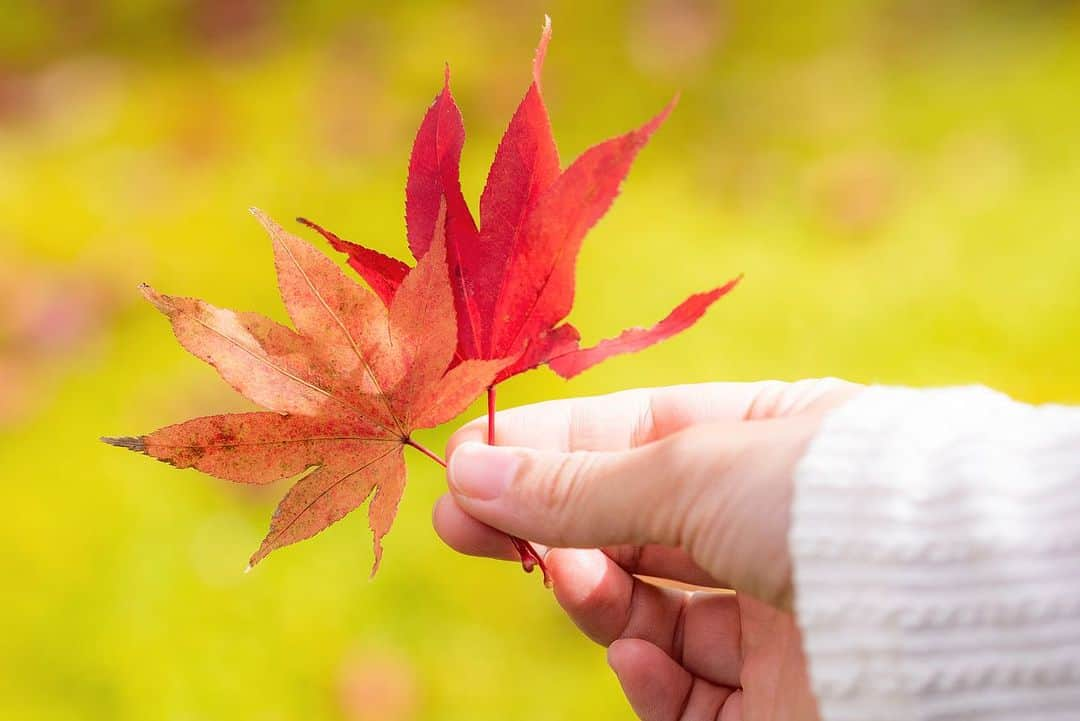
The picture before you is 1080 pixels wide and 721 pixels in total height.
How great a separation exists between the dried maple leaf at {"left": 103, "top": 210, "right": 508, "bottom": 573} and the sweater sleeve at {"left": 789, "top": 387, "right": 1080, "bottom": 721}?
22 cm

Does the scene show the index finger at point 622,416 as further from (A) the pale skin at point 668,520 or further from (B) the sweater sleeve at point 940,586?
(B) the sweater sleeve at point 940,586

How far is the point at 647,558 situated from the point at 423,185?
42 centimetres

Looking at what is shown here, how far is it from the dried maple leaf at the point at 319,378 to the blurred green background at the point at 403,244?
71cm

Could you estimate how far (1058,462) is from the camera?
0.61 meters

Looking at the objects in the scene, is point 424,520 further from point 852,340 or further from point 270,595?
point 852,340

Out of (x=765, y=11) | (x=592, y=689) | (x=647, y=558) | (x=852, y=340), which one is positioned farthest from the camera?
(x=765, y=11)

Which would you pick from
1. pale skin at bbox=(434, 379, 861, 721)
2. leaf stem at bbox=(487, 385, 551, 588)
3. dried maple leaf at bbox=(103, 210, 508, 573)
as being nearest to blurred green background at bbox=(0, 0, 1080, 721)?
pale skin at bbox=(434, 379, 861, 721)

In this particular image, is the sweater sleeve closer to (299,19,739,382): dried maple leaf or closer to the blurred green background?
(299,19,739,382): dried maple leaf

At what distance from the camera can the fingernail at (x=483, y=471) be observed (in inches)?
27.5

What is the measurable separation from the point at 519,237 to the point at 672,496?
19 centimetres

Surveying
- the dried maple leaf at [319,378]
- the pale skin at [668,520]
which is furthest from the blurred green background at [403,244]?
the dried maple leaf at [319,378]

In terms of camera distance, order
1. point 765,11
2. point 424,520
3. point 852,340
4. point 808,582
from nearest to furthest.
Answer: point 808,582 < point 424,520 < point 852,340 < point 765,11

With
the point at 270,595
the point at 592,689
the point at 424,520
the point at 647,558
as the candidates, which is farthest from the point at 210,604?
the point at 647,558

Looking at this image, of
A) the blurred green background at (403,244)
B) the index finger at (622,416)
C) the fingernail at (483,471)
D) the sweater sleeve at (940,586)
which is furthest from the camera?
the blurred green background at (403,244)
